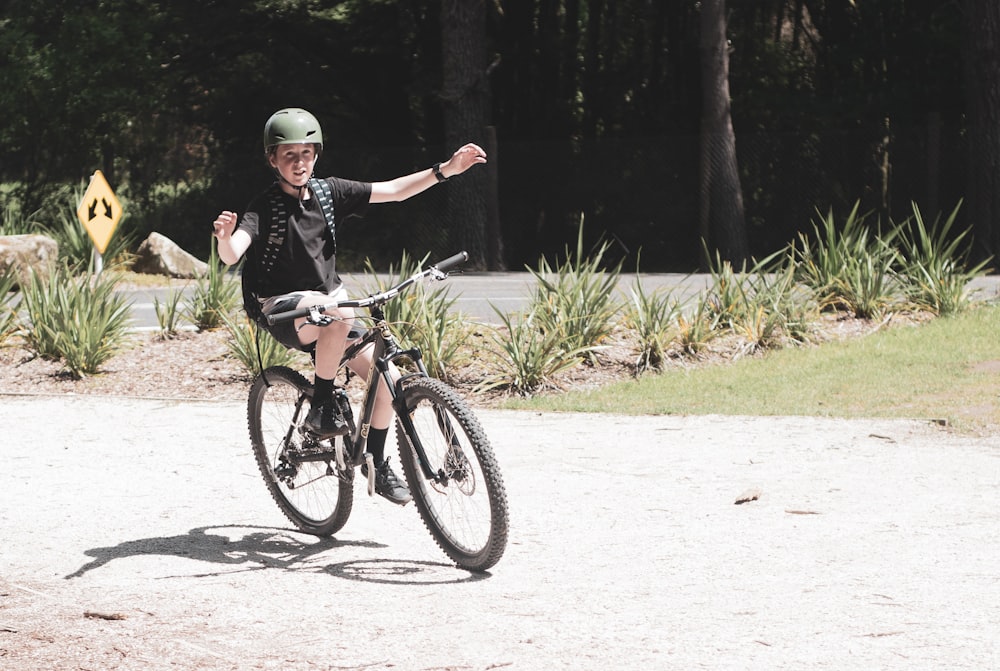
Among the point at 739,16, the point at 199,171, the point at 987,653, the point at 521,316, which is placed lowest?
the point at 987,653

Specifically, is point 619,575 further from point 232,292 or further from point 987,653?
point 232,292

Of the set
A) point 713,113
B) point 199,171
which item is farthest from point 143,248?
point 713,113

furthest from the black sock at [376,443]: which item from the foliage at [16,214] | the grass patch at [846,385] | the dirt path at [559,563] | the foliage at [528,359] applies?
the foliage at [16,214]

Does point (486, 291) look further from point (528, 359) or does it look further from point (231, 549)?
point (231, 549)

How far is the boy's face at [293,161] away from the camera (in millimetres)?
5777

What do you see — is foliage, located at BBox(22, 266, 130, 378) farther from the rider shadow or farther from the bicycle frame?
the bicycle frame

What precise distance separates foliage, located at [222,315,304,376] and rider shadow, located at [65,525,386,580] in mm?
4129

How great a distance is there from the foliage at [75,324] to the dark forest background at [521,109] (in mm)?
11512

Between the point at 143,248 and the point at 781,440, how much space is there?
44.2ft

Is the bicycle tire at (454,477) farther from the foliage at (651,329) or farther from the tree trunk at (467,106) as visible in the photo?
the tree trunk at (467,106)

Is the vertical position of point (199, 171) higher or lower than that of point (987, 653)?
higher

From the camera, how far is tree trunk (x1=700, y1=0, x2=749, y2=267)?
72.2ft

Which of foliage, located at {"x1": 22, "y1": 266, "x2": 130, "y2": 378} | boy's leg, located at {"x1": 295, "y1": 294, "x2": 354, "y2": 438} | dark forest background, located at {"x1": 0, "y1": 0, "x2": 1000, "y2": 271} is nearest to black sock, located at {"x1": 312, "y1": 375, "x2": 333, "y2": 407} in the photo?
boy's leg, located at {"x1": 295, "y1": 294, "x2": 354, "y2": 438}

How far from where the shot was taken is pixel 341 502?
20.3ft
